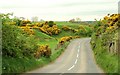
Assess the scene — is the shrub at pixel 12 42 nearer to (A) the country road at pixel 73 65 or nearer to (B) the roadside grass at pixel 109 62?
(A) the country road at pixel 73 65

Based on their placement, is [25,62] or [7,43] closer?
[7,43]

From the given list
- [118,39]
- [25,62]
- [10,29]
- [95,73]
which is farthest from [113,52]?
[10,29]

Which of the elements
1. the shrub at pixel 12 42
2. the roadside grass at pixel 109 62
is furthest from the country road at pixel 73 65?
the shrub at pixel 12 42

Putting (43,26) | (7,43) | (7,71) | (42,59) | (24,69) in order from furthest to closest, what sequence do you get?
1. (43,26)
2. (42,59)
3. (24,69)
4. (7,43)
5. (7,71)

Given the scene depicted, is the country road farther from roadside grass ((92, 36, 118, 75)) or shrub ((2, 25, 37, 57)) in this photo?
shrub ((2, 25, 37, 57))

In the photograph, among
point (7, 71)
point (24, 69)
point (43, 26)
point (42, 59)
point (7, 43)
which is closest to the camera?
point (7, 71)

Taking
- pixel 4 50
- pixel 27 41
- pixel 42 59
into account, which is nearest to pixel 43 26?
pixel 42 59

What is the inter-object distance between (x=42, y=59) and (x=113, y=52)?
1186 cm

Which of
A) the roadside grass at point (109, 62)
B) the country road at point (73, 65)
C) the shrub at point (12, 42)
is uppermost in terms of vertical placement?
the shrub at point (12, 42)

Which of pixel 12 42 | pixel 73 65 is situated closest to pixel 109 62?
pixel 73 65

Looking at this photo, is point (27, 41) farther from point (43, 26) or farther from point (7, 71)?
point (43, 26)

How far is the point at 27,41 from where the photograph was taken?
36.2m

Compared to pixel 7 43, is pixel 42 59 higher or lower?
lower

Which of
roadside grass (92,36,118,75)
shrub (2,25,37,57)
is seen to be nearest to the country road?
roadside grass (92,36,118,75)
